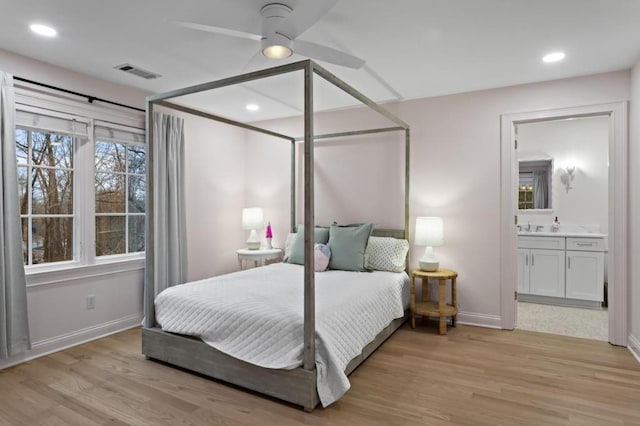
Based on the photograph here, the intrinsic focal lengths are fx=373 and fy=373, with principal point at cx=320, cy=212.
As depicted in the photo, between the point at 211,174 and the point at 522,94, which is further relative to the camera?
the point at 211,174

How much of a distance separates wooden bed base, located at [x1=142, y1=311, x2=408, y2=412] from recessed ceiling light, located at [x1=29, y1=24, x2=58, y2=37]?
2.30m

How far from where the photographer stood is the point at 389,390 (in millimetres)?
2543

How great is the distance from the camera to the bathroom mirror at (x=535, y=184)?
537cm

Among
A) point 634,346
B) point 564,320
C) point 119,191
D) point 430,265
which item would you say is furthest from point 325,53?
point 564,320

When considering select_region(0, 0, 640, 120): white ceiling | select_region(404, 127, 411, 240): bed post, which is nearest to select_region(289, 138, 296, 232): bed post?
select_region(0, 0, 640, 120): white ceiling

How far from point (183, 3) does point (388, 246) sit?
2.84m

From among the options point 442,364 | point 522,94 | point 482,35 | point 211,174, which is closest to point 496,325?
point 442,364

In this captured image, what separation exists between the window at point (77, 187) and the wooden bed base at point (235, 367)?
1.23m

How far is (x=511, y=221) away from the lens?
380 cm

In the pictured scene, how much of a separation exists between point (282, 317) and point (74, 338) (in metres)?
2.25

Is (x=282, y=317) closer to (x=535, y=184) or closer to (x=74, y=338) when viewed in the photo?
(x=74, y=338)

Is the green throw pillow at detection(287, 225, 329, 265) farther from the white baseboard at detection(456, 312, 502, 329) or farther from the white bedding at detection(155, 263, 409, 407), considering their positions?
the white baseboard at detection(456, 312, 502, 329)

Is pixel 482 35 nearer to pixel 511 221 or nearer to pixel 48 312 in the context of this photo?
pixel 511 221

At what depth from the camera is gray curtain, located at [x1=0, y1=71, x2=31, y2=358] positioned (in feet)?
9.20
